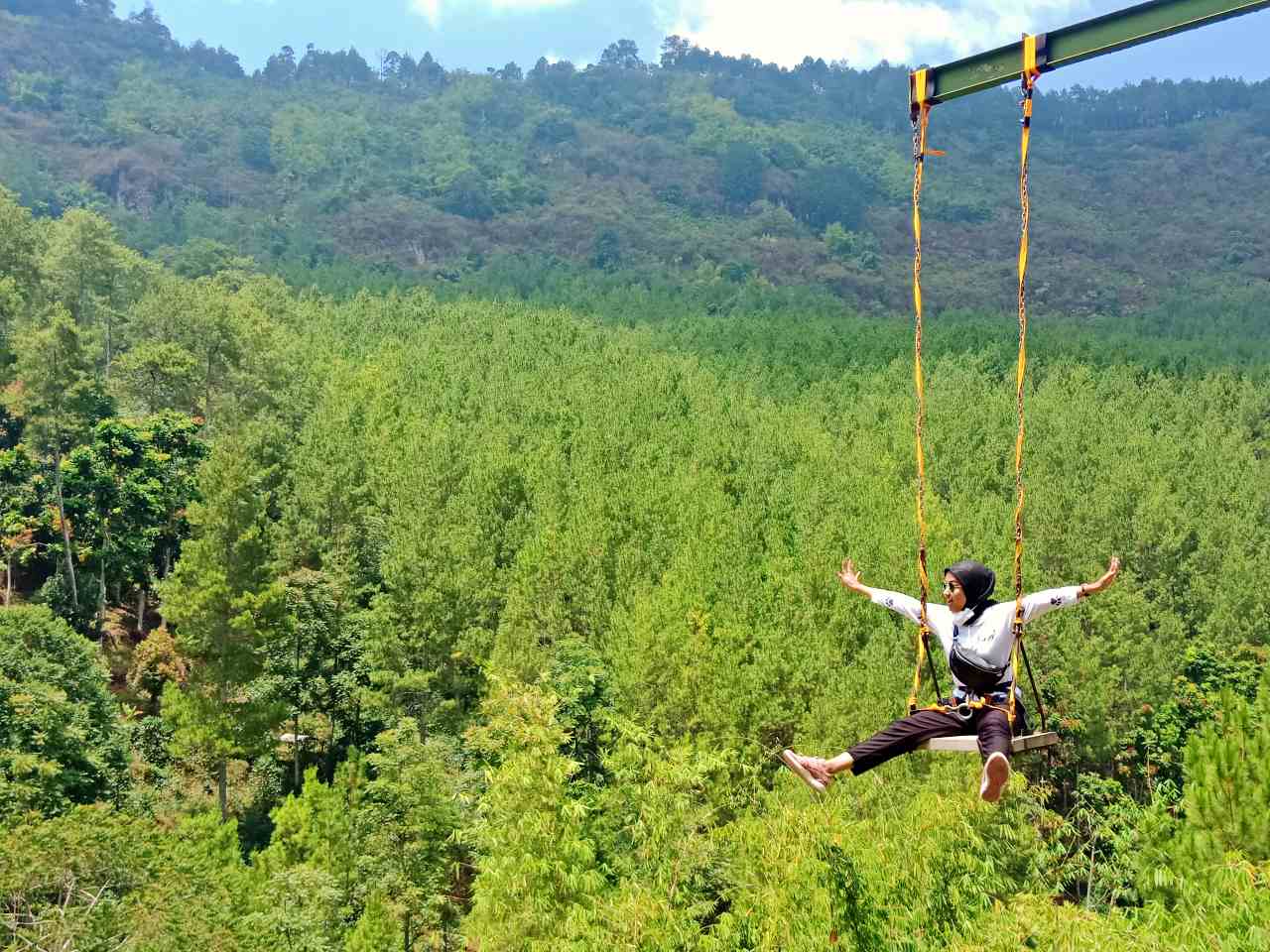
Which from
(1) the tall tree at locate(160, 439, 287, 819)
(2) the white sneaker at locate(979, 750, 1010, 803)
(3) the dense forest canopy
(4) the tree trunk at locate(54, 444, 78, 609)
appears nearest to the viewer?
(2) the white sneaker at locate(979, 750, 1010, 803)

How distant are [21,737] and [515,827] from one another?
15.5 meters

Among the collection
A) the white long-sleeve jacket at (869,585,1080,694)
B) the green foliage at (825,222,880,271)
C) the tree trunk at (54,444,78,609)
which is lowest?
the tree trunk at (54,444,78,609)

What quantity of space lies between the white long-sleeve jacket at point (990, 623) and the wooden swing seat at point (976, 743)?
54 cm

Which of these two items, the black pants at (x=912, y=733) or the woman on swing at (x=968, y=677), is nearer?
the woman on swing at (x=968, y=677)

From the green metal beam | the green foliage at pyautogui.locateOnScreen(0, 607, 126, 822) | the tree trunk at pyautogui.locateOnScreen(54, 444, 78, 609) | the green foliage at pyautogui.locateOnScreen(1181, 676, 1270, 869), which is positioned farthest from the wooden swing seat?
the tree trunk at pyautogui.locateOnScreen(54, 444, 78, 609)

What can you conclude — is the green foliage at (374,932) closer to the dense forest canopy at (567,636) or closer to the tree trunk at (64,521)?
the dense forest canopy at (567,636)

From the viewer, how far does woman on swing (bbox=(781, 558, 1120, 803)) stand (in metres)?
9.52

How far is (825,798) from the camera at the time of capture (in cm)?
2452

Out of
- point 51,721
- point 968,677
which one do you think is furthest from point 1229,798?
point 51,721

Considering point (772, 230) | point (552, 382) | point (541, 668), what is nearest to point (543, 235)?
point (772, 230)

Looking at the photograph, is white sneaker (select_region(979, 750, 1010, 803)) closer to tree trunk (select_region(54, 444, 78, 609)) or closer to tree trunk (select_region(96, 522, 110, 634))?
tree trunk (select_region(54, 444, 78, 609))

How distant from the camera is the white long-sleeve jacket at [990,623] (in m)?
9.48

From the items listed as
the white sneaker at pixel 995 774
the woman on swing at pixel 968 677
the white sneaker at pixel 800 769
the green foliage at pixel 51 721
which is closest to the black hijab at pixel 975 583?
the woman on swing at pixel 968 677

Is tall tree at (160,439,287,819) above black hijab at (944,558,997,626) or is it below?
below
